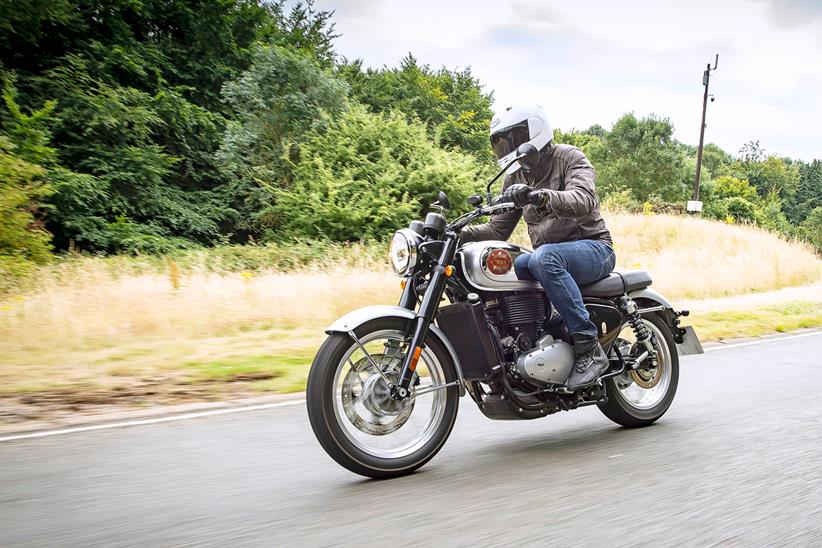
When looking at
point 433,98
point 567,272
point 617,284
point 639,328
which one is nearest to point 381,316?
point 567,272

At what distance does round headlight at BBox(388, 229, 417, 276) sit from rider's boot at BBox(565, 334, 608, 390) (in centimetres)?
110

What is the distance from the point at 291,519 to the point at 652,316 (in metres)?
2.98

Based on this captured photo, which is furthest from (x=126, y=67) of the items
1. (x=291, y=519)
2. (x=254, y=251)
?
(x=291, y=519)

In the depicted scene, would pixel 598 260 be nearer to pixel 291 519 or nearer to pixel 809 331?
pixel 291 519

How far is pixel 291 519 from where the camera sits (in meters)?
3.22

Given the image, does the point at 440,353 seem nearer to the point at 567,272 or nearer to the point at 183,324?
the point at 567,272

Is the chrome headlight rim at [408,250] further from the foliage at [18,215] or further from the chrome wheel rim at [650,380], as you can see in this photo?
the foliage at [18,215]

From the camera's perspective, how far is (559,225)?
4613 millimetres

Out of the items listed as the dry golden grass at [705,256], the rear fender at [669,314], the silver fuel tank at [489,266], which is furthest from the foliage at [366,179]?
the silver fuel tank at [489,266]

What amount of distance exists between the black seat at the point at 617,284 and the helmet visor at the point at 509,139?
3.11 feet

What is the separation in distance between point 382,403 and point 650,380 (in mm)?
2178

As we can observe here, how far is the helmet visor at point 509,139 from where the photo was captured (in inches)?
177

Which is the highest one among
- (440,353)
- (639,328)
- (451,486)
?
(639,328)

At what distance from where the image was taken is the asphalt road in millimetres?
3029
